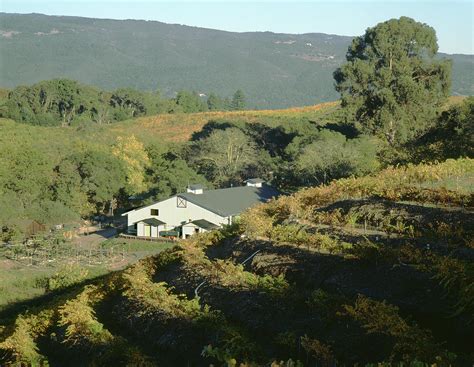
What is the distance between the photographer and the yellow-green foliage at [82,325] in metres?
10.3

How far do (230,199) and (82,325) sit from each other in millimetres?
27293

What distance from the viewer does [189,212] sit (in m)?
37.4

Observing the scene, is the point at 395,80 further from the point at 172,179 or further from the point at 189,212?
the point at 172,179

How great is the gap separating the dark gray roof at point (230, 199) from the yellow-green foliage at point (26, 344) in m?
24.0

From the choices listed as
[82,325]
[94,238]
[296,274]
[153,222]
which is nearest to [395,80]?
[153,222]

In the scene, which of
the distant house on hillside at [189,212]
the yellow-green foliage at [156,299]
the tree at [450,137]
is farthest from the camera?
the distant house on hillside at [189,212]

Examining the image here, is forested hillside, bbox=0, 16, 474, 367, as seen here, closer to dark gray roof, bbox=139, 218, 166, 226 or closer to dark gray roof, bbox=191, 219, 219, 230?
dark gray roof, bbox=139, 218, 166, 226

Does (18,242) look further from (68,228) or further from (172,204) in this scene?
(172,204)

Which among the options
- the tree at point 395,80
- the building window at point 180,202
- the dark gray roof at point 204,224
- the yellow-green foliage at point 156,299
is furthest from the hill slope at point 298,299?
the tree at point 395,80

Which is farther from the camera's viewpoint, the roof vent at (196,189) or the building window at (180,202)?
the roof vent at (196,189)

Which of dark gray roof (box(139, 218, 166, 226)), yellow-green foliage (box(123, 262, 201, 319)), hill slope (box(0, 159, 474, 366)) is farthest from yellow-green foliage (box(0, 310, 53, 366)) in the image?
dark gray roof (box(139, 218, 166, 226))

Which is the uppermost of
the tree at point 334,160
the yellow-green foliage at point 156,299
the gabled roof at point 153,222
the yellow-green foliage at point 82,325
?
the yellow-green foliage at point 156,299

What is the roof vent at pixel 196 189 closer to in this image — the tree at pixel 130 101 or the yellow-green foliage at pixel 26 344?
the yellow-green foliage at pixel 26 344

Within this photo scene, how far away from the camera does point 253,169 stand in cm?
4881
